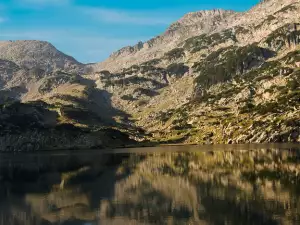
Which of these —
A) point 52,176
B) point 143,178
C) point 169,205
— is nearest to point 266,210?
point 169,205

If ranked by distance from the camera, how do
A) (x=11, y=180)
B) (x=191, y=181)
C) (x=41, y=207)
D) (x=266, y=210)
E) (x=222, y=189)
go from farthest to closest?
(x=11, y=180)
(x=191, y=181)
(x=222, y=189)
(x=41, y=207)
(x=266, y=210)

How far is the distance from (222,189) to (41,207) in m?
33.3

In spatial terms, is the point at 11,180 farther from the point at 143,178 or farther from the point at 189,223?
the point at 189,223

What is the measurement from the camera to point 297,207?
5372 cm

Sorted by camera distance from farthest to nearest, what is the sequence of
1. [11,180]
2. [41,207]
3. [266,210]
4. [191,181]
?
[11,180] → [191,181] → [41,207] → [266,210]

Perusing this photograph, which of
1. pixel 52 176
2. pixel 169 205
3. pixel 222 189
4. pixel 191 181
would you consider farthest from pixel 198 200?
pixel 52 176

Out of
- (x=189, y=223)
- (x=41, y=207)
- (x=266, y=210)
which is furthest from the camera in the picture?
(x=41, y=207)

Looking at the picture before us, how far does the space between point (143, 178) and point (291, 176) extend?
119 ft

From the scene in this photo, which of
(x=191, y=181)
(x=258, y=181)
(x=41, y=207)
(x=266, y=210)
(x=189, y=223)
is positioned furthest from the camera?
(x=191, y=181)

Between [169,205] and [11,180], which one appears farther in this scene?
[11,180]

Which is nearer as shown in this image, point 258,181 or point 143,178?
point 258,181

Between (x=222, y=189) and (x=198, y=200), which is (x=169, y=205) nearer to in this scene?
(x=198, y=200)

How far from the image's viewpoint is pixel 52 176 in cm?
12019

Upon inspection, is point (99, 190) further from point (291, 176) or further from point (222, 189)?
point (291, 176)
